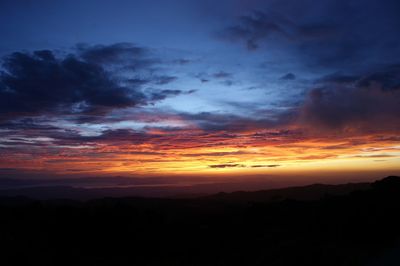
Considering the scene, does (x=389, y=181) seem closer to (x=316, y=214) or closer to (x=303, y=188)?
(x=316, y=214)

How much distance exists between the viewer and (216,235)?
30891 millimetres

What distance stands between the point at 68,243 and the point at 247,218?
1743 centimetres

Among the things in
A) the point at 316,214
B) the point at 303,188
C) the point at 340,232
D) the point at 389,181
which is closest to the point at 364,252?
the point at 340,232

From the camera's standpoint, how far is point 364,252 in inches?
782

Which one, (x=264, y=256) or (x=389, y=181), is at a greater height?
(x=389, y=181)

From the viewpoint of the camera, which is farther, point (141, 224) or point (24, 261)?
point (141, 224)

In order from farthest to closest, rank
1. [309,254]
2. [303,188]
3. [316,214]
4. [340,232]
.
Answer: [303,188] < [316,214] < [340,232] < [309,254]

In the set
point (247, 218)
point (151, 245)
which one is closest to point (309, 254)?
point (151, 245)

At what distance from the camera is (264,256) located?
66.9 ft

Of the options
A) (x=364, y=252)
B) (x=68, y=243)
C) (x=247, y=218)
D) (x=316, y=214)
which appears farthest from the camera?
(x=247, y=218)

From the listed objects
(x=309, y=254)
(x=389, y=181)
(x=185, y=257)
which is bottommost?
(x=185, y=257)

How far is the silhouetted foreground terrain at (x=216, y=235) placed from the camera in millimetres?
20016

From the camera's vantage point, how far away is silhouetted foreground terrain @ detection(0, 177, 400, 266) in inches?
788

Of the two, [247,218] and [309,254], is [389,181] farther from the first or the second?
[309,254]
